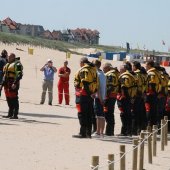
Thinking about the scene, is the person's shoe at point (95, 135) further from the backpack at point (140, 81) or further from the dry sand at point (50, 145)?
the backpack at point (140, 81)

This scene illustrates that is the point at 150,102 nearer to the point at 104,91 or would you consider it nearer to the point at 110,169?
the point at 104,91

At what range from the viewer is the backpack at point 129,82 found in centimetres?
1482

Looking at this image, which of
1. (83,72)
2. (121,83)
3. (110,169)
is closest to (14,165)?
(110,169)

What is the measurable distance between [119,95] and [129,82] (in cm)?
47

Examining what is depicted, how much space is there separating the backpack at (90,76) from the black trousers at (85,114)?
27cm

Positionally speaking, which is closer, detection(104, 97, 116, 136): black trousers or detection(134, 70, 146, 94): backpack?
detection(104, 97, 116, 136): black trousers

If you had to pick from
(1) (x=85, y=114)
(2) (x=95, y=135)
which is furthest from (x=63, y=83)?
(1) (x=85, y=114)

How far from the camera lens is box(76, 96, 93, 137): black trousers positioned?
1417 centimetres

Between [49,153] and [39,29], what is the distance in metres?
167

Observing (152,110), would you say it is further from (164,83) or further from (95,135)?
(95,135)

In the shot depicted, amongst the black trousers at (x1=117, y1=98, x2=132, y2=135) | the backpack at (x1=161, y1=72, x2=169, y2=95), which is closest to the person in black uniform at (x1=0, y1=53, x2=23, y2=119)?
the black trousers at (x1=117, y1=98, x2=132, y2=135)

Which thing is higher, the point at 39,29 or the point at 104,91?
the point at 39,29

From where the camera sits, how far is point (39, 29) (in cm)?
17762

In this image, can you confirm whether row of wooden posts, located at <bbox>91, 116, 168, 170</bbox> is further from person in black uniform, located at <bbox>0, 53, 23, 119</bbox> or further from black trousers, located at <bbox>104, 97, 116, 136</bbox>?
person in black uniform, located at <bbox>0, 53, 23, 119</bbox>
